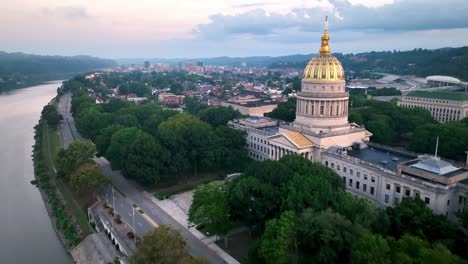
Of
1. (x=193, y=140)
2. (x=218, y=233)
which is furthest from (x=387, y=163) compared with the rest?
(x=193, y=140)

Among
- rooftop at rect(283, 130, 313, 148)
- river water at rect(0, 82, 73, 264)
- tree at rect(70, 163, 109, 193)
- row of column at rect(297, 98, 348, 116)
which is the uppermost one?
row of column at rect(297, 98, 348, 116)

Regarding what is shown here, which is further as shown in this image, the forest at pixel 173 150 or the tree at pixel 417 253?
the forest at pixel 173 150

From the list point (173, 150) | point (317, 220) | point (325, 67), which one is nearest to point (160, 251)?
point (317, 220)

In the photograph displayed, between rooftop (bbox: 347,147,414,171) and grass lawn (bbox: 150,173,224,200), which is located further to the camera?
grass lawn (bbox: 150,173,224,200)

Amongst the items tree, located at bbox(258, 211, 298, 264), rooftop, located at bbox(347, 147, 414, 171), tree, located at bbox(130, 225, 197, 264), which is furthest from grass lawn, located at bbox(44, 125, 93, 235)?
rooftop, located at bbox(347, 147, 414, 171)

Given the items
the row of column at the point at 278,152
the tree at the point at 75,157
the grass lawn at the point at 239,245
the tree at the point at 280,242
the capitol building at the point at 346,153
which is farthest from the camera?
the row of column at the point at 278,152

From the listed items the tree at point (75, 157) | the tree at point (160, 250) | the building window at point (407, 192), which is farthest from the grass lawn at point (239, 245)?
the tree at point (75, 157)

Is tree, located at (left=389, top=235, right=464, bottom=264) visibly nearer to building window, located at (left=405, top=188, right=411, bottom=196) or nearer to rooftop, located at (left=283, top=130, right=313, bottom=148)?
building window, located at (left=405, top=188, right=411, bottom=196)

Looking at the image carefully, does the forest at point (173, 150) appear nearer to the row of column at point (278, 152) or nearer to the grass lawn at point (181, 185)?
the grass lawn at point (181, 185)
